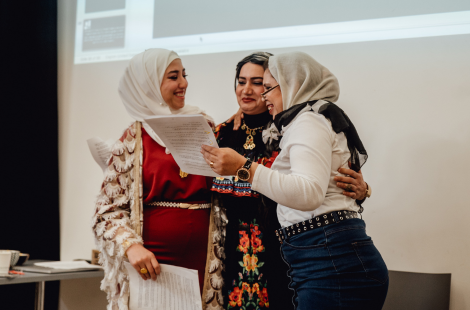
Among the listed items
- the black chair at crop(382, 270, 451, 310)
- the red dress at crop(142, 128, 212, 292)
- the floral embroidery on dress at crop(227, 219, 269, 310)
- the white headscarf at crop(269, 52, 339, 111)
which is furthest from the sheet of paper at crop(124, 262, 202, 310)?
the black chair at crop(382, 270, 451, 310)

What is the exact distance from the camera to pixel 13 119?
2400 millimetres

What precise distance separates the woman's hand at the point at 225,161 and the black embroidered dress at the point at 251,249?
40 centimetres

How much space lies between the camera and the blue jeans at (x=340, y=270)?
3.17 ft

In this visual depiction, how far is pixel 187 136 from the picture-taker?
3.65ft

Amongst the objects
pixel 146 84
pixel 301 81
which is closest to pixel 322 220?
pixel 301 81

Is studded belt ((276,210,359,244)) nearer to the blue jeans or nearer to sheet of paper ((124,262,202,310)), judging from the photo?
the blue jeans

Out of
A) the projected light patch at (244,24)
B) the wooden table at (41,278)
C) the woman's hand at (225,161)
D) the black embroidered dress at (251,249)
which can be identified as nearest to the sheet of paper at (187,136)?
the woman's hand at (225,161)

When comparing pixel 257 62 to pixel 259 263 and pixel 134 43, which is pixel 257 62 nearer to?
pixel 259 263

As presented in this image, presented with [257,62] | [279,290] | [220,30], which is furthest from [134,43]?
[279,290]

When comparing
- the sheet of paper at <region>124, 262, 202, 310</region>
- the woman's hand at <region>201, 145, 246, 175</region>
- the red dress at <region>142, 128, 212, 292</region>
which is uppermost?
the woman's hand at <region>201, 145, 246, 175</region>

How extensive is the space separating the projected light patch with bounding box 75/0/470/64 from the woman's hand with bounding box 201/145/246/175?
120 cm

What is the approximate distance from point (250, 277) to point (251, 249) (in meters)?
0.10

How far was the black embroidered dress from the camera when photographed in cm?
140

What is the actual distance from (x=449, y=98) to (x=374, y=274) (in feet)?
3.62
